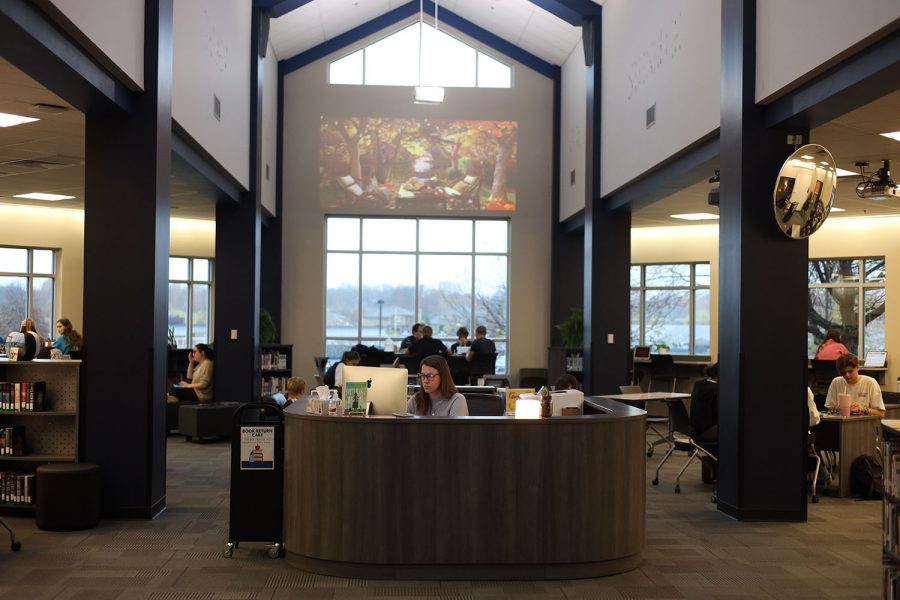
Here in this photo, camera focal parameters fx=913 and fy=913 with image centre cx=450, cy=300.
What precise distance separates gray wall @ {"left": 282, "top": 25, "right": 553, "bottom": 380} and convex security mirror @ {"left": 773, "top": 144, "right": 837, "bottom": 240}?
10.4m

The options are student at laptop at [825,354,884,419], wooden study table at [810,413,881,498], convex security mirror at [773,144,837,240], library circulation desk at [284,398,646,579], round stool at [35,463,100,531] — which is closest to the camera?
library circulation desk at [284,398,646,579]

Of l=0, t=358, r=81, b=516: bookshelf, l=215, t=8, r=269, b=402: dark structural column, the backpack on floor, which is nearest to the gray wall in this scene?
l=215, t=8, r=269, b=402: dark structural column

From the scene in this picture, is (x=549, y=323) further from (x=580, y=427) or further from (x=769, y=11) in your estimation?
(x=580, y=427)

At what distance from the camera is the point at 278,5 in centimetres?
1358

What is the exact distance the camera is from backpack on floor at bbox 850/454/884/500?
328 inches

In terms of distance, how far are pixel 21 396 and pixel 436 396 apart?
11.2 ft

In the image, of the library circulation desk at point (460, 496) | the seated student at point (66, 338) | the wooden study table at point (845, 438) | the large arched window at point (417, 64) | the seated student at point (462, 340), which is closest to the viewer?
the library circulation desk at point (460, 496)

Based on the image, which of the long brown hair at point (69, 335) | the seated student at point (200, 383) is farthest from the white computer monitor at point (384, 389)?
the long brown hair at point (69, 335)

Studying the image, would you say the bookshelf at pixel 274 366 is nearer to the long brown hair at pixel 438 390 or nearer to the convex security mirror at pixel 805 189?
the long brown hair at pixel 438 390

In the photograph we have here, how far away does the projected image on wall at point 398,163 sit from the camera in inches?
678

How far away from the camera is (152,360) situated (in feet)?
23.5

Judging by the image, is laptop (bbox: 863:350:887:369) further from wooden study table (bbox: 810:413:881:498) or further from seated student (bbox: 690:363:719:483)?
seated student (bbox: 690:363:719:483)

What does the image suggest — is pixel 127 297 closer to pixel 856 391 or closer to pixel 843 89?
pixel 843 89

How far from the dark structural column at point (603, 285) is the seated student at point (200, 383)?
541 cm
